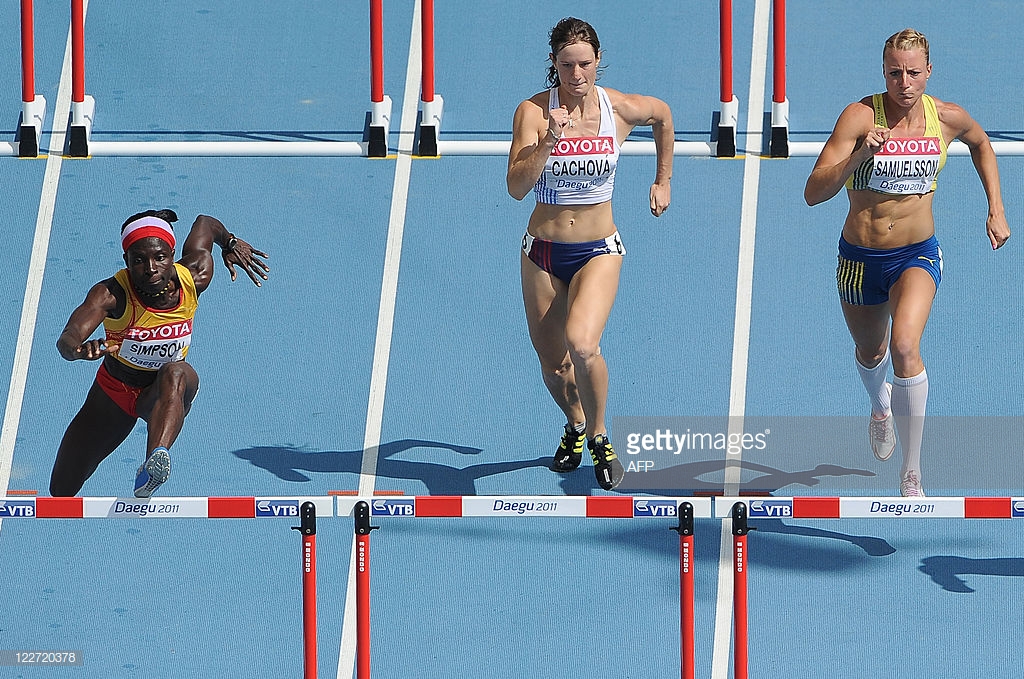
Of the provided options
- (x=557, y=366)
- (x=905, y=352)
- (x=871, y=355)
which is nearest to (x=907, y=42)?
(x=905, y=352)

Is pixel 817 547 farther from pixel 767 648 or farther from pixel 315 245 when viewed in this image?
pixel 315 245

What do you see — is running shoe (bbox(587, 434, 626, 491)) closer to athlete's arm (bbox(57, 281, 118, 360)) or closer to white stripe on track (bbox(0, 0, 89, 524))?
athlete's arm (bbox(57, 281, 118, 360))

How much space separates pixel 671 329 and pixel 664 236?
810 mm

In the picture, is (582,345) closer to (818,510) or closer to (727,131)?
(818,510)

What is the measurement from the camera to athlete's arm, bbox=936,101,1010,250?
28.1ft

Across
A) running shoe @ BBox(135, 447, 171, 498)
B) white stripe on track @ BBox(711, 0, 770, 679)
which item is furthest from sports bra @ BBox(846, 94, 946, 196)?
running shoe @ BBox(135, 447, 171, 498)

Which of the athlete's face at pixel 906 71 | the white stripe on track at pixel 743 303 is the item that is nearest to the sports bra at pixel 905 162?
the athlete's face at pixel 906 71

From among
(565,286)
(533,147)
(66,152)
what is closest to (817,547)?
(565,286)

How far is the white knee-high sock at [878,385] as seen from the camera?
30.4 ft

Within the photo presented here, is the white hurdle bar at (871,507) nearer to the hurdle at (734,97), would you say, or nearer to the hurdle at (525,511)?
the hurdle at (525,511)

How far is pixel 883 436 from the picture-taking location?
374 inches

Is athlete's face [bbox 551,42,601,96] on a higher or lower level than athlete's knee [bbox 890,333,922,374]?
higher

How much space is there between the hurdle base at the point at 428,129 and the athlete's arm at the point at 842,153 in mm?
3604

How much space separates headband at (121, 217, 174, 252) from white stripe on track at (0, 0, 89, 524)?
205 centimetres
